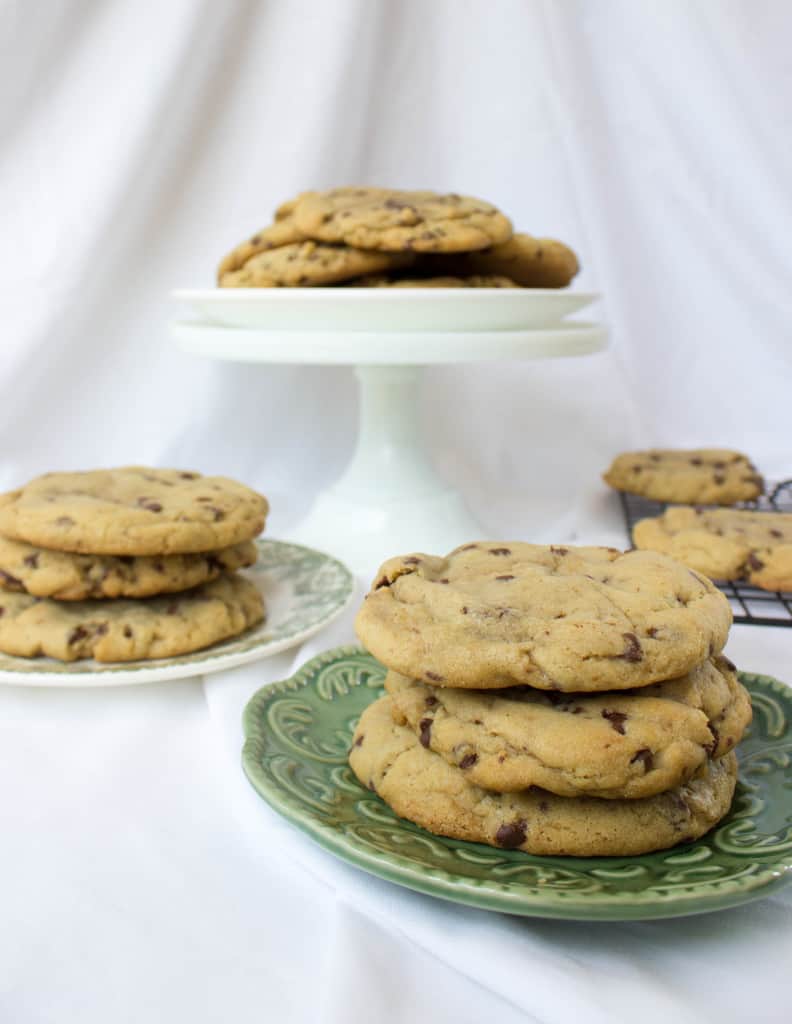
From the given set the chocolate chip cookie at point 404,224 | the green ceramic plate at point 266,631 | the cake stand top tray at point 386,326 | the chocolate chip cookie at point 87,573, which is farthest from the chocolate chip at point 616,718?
the chocolate chip cookie at point 404,224

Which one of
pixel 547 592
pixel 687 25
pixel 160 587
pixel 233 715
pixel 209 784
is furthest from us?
pixel 687 25

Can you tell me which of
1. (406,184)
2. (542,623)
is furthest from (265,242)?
(542,623)

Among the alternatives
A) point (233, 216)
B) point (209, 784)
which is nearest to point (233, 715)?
point (209, 784)

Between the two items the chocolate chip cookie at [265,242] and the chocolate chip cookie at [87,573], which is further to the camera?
the chocolate chip cookie at [265,242]

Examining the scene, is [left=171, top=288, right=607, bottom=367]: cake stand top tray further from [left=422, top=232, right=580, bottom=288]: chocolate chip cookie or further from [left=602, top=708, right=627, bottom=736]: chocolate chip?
[left=602, top=708, right=627, bottom=736]: chocolate chip

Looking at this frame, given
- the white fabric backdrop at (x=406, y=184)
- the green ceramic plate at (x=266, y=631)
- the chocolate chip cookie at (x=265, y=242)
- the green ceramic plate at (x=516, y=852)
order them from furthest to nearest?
the white fabric backdrop at (x=406, y=184)
the chocolate chip cookie at (x=265, y=242)
the green ceramic plate at (x=266, y=631)
the green ceramic plate at (x=516, y=852)

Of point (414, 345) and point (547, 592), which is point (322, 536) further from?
point (547, 592)

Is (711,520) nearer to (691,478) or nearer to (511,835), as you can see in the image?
(691,478)

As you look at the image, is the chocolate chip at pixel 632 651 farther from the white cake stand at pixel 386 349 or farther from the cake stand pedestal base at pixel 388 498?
the cake stand pedestal base at pixel 388 498
